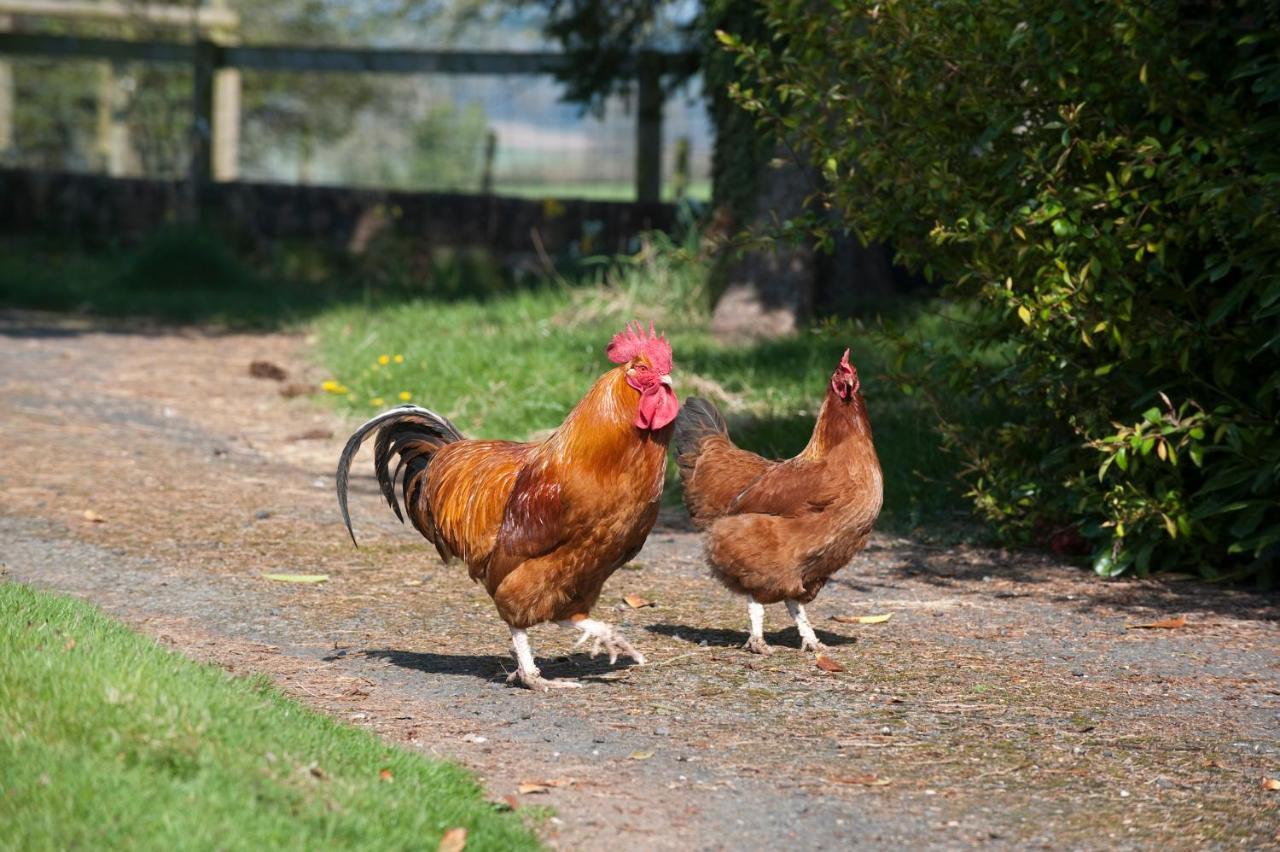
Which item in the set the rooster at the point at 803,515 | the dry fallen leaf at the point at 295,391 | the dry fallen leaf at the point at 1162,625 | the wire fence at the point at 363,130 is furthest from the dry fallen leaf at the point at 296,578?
the wire fence at the point at 363,130

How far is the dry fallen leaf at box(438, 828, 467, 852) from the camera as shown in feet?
12.1

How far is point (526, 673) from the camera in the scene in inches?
210

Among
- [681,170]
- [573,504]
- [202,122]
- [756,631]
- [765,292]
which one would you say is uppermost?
[202,122]

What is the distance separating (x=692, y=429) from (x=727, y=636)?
0.93 metres

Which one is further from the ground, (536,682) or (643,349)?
(643,349)

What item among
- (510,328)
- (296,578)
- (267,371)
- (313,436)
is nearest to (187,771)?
(296,578)

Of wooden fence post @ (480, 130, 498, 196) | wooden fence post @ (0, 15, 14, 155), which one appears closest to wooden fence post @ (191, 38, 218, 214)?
wooden fence post @ (480, 130, 498, 196)

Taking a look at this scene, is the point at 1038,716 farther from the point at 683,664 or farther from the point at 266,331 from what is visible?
the point at 266,331

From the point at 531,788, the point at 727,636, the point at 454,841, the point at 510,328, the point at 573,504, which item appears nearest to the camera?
the point at 454,841

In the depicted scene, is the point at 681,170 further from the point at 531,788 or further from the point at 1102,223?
the point at 531,788

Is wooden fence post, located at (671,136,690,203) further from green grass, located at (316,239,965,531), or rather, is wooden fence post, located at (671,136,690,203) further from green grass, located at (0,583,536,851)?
green grass, located at (0,583,536,851)

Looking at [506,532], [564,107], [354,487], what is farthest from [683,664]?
[564,107]

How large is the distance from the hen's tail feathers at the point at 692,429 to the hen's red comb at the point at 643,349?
130 centimetres

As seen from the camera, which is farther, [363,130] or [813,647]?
[363,130]
